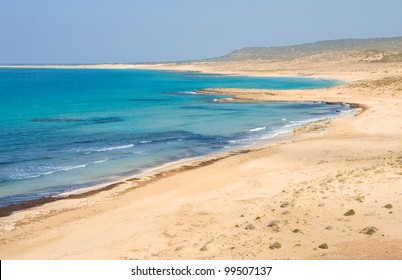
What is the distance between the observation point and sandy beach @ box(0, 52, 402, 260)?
13992mm

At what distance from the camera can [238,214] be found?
17.4 metres

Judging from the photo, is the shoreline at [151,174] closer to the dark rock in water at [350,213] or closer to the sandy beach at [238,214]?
the sandy beach at [238,214]

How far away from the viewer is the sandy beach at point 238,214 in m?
14.0

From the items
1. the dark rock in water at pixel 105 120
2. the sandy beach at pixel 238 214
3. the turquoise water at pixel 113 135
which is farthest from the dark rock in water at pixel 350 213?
the dark rock in water at pixel 105 120

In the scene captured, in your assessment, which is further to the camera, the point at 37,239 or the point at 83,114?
the point at 83,114

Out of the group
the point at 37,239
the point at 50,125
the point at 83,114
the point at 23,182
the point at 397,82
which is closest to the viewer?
the point at 37,239

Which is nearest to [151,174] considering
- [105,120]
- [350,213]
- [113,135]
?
[350,213]

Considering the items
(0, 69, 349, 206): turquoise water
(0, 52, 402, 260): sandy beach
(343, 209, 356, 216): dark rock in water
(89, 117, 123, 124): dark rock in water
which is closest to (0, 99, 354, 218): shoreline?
(0, 52, 402, 260): sandy beach

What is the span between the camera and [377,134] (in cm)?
3484

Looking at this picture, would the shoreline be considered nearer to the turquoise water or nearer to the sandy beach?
the sandy beach

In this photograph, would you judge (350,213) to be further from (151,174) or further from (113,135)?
(113,135)

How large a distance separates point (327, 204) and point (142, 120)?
35.7 metres

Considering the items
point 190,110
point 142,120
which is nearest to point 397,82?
point 190,110
